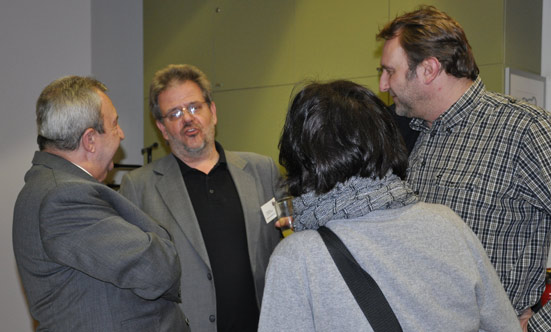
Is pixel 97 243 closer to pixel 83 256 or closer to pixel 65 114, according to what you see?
pixel 83 256

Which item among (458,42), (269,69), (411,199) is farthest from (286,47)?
(411,199)

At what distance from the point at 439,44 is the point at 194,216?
121cm

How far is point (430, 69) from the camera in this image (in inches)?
70.2

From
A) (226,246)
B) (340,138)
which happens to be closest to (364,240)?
(340,138)

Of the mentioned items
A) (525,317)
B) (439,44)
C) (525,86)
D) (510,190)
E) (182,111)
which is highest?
(439,44)

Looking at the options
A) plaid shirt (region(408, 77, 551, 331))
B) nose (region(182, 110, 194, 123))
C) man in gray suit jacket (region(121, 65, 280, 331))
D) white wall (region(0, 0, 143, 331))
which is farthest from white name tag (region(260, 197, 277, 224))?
white wall (region(0, 0, 143, 331))

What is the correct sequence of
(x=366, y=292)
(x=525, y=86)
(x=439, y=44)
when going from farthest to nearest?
(x=525, y=86) < (x=439, y=44) < (x=366, y=292)

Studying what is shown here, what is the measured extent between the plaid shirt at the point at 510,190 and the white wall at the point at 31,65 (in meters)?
3.20

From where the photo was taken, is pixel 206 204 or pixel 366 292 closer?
pixel 366 292

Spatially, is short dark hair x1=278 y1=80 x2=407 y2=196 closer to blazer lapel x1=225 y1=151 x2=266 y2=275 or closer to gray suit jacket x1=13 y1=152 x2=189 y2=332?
gray suit jacket x1=13 y1=152 x2=189 y2=332

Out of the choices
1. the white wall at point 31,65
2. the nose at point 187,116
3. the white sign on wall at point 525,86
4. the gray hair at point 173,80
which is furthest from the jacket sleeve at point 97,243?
the white wall at point 31,65

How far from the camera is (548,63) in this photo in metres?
2.79

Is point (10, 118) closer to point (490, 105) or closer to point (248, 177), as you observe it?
point (248, 177)

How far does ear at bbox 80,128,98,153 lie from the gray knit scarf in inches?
37.0
